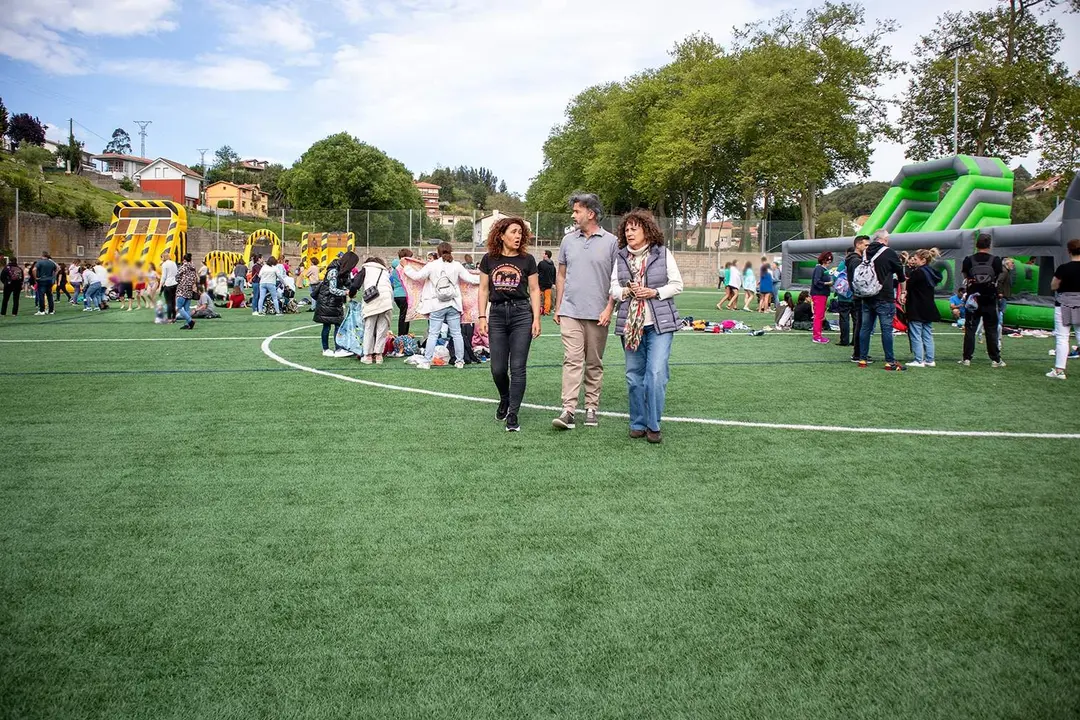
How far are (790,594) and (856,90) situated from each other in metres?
42.7

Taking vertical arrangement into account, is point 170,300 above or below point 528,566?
above

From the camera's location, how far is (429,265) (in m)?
12.0

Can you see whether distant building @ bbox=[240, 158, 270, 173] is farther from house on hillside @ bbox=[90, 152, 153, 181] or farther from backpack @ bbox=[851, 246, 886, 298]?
backpack @ bbox=[851, 246, 886, 298]

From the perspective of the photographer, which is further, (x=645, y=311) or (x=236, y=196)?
(x=236, y=196)

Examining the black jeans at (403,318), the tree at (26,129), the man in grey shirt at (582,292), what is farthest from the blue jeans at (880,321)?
the tree at (26,129)

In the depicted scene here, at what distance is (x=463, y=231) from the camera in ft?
167

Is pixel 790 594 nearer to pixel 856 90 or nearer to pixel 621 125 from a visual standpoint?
pixel 856 90

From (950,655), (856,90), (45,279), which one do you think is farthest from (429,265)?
(856,90)

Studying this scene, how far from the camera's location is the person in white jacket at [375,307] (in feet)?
39.9

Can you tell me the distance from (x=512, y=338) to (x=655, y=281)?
141 centimetres

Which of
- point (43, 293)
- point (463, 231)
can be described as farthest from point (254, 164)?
point (43, 293)

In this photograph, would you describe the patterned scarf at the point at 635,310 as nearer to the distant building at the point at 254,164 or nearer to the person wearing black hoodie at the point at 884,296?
the person wearing black hoodie at the point at 884,296

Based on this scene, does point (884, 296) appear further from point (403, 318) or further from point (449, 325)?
point (403, 318)

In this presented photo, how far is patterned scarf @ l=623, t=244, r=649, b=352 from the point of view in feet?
21.7
